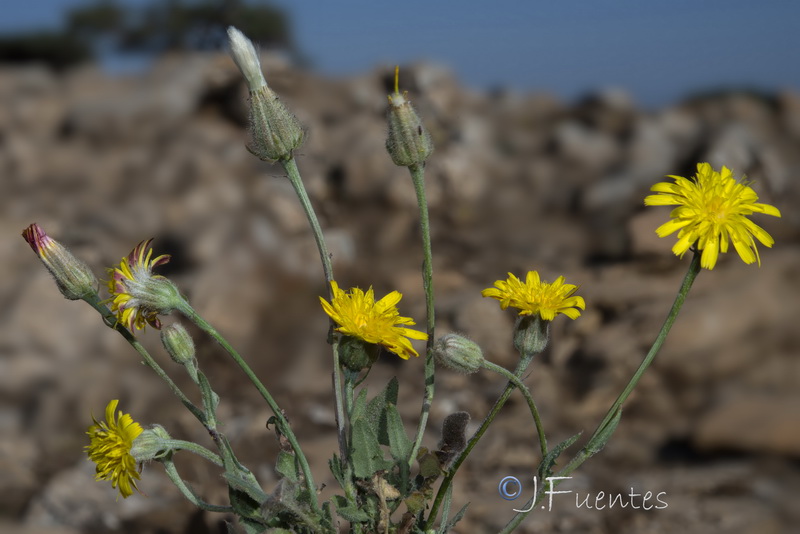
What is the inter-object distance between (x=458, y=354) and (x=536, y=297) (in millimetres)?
144

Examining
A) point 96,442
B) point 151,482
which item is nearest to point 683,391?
point 151,482

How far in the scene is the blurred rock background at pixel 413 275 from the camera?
3.00 metres

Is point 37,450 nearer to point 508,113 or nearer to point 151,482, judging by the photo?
point 151,482

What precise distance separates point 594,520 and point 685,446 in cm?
88

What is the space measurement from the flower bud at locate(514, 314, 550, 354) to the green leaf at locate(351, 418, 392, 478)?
0.23 meters

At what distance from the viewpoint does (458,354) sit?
1.00m

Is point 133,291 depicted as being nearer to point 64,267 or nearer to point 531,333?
point 64,267

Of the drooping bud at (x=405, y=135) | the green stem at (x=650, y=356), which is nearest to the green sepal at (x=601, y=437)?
the green stem at (x=650, y=356)

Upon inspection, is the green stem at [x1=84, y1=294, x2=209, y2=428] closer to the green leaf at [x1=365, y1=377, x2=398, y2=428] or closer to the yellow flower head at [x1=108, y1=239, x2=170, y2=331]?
the yellow flower head at [x1=108, y1=239, x2=170, y2=331]

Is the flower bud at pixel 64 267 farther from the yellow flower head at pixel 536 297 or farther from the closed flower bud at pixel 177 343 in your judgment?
the yellow flower head at pixel 536 297

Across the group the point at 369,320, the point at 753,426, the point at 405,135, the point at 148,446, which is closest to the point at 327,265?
the point at 369,320

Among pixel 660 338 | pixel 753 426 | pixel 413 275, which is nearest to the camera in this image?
pixel 660 338

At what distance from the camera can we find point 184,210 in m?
5.08

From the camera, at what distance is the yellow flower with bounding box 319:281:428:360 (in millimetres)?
1004
